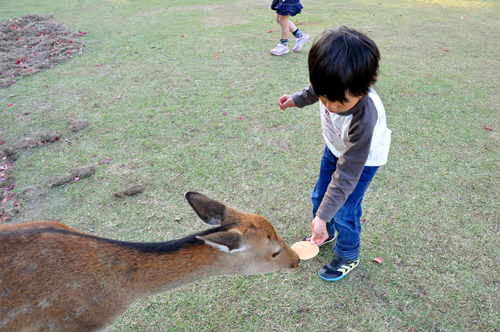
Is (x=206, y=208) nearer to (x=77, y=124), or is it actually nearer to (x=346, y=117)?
(x=346, y=117)

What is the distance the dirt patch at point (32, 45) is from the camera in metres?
7.06

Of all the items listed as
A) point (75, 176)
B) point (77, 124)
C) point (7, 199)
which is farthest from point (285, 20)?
point (7, 199)

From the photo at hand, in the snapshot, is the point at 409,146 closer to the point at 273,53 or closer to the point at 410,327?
the point at 410,327

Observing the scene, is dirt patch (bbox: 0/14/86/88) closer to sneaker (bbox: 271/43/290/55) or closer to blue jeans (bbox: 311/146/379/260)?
sneaker (bbox: 271/43/290/55)

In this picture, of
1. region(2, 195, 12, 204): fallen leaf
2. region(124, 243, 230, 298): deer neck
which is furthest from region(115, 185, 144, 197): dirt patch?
region(124, 243, 230, 298): deer neck

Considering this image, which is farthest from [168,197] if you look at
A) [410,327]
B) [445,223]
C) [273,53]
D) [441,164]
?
[273,53]

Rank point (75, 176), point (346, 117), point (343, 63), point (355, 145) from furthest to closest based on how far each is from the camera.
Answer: point (75, 176) < point (346, 117) < point (355, 145) < point (343, 63)

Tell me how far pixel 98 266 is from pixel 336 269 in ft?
6.85

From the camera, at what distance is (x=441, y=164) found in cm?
431

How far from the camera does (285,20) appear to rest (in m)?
7.11

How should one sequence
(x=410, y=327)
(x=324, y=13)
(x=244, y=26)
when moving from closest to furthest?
(x=410, y=327), (x=244, y=26), (x=324, y=13)

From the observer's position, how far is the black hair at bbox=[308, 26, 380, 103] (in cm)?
192

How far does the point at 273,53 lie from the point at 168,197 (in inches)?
189

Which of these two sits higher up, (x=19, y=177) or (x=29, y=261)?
(x=29, y=261)
